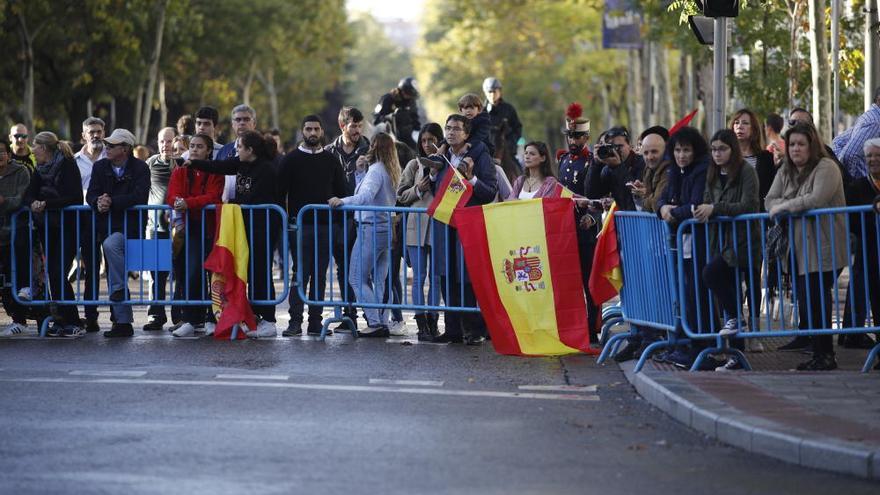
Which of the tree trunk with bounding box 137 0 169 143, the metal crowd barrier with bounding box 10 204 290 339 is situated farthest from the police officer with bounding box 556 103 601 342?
the tree trunk with bounding box 137 0 169 143

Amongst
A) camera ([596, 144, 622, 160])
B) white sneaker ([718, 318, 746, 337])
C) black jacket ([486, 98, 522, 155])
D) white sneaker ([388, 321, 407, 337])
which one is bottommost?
white sneaker ([388, 321, 407, 337])

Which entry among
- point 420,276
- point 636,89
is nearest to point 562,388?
point 420,276

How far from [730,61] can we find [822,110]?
1305cm

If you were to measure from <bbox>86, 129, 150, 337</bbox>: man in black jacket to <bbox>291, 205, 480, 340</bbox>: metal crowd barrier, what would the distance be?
138 cm

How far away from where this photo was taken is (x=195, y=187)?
50.2 ft

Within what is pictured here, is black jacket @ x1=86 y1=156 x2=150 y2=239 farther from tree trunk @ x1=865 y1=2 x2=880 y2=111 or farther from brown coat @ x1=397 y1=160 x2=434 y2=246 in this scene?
tree trunk @ x1=865 y1=2 x2=880 y2=111

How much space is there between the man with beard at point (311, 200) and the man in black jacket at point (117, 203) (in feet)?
4.09

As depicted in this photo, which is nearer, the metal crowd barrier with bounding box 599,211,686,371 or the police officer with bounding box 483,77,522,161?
the metal crowd barrier with bounding box 599,211,686,371

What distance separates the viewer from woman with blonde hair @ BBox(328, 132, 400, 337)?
15234 millimetres

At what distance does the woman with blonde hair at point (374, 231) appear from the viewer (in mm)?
15234

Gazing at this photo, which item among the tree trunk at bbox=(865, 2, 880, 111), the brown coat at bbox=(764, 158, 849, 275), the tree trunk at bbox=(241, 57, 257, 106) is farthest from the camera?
the tree trunk at bbox=(241, 57, 257, 106)

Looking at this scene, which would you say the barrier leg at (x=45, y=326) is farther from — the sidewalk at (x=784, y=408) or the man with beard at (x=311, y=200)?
the sidewalk at (x=784, y=408)

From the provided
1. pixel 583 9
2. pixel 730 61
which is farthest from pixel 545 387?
pixel 583 9

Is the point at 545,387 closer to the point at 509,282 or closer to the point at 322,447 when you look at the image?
the point at 509,282
